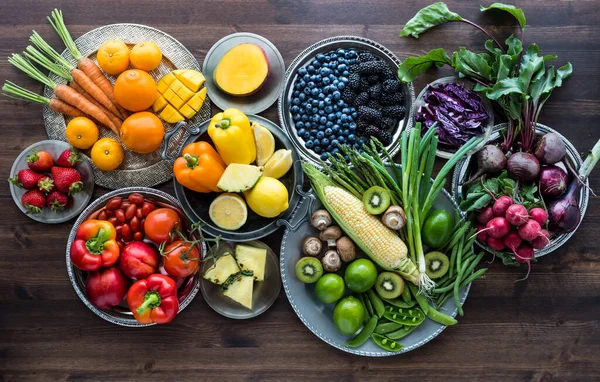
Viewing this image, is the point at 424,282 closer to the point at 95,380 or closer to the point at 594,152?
the point at 594,152

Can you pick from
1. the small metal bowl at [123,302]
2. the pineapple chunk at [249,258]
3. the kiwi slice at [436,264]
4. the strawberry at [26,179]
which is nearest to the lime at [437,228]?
the kiwi slice at [436,264]

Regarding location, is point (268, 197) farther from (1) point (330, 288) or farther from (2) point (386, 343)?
(2) point (386, 343)

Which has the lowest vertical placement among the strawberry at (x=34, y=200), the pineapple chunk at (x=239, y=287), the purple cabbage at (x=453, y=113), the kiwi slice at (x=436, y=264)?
the pineapple chunk at (x=239, y=287)

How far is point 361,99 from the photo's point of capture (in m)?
1.78

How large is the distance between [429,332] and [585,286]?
69 centimetres

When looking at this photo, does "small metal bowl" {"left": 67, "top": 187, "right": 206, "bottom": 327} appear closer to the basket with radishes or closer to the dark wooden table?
the dark wooden table

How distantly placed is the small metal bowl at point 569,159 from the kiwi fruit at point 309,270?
58 cm

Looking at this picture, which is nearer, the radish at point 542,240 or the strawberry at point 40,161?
the radish at point 542,240

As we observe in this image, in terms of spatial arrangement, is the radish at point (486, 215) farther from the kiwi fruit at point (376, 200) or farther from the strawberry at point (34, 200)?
the strawberry at point (34, 200)

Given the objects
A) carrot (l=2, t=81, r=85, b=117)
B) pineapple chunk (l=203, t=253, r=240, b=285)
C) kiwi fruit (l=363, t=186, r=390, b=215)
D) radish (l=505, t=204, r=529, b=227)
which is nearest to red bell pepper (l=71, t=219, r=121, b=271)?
pineapple chunk (l=203, t=253, r=240, b=285)

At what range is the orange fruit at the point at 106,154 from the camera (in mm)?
1753

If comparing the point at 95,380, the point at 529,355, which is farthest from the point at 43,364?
the point at 529,355

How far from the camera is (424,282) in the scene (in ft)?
5.56

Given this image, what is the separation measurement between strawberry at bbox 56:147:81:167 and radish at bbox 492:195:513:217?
153 cm
